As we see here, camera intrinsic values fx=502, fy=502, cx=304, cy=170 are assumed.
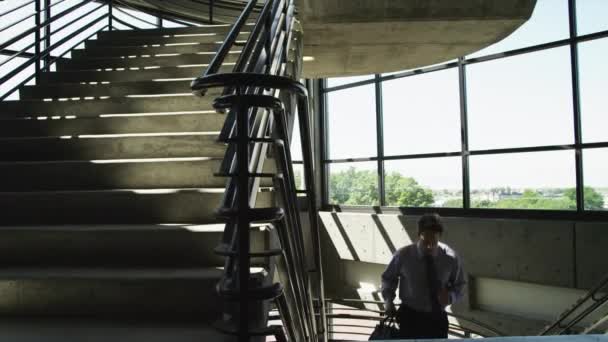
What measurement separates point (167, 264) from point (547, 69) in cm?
801

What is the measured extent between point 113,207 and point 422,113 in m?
8.42

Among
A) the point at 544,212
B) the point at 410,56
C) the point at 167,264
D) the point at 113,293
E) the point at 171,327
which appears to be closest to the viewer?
the point at 171,327

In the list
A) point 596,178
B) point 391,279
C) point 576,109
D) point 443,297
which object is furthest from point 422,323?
point 576,109

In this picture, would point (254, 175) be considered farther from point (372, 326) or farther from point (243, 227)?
point (372, 326)

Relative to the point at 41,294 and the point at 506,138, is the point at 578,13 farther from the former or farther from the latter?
the point at 41,294

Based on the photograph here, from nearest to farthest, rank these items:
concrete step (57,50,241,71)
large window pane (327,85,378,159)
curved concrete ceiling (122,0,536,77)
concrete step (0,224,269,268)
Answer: concrete step (0,224,269,268), concrete step (57,50,241,71), curved concrete ceiling (122,0,536,77), large window pane (327,85,378,159)

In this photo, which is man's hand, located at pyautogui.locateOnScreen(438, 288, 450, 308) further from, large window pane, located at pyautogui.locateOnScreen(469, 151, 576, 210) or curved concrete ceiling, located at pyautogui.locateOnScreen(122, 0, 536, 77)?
large window pane, located at pyautogui.locateOnScreen(469, 151, 576, 210)

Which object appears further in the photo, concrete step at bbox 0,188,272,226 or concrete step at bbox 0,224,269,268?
concrete step at bbox 0,188,272,226

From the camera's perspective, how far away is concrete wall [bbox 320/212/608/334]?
740cm

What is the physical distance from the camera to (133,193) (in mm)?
2475

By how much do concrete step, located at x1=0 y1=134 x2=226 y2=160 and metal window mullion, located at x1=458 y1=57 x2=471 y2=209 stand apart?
7.18 metres

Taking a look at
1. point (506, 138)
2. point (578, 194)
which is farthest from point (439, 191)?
point (578, 194)

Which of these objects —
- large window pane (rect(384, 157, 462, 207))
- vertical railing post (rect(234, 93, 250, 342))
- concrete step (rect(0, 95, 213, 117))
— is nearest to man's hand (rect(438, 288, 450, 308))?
concrete step (rect(0, 95, 213, 117))

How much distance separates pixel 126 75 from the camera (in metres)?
4.00
